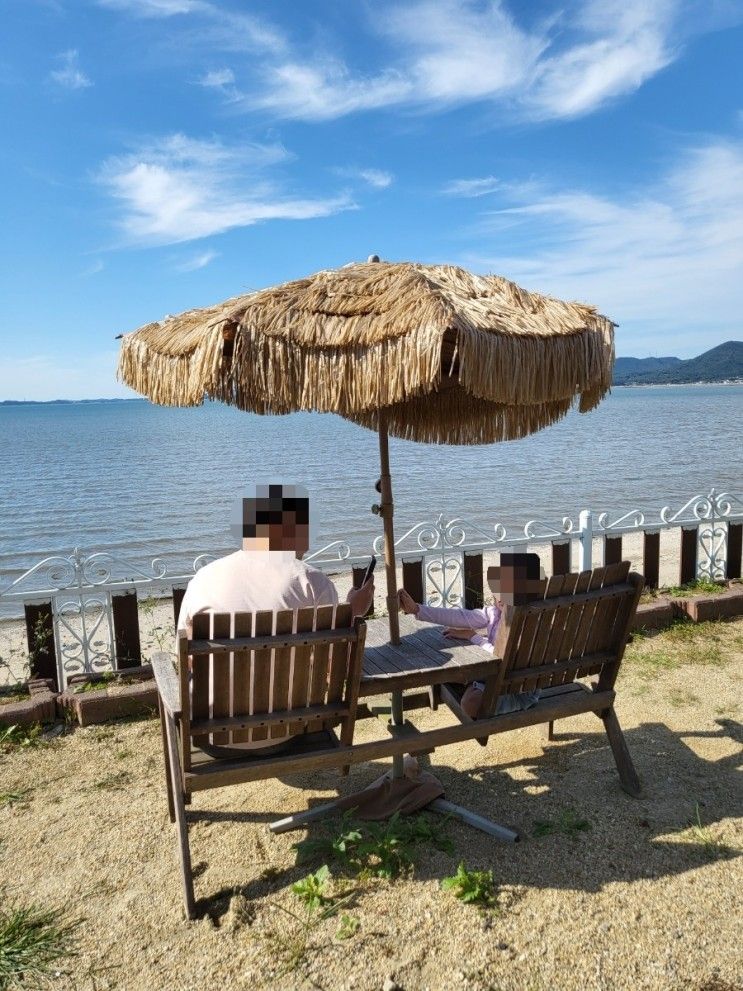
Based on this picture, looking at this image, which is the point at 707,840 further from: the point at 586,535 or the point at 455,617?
the point at 586,535

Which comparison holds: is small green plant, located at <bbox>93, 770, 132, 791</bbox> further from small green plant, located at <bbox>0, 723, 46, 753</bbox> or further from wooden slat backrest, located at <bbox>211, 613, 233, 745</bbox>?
wooden slat backrest, located at <bbox>211, 613, 233, 745</bbox>

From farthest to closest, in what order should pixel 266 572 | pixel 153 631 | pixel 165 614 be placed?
pixel 165 614, pixel 153 631, pixel 266 572

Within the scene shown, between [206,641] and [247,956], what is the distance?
1.04 m

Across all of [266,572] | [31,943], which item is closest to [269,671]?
[266,572]

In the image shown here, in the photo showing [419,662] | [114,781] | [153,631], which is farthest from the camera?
[153,631]

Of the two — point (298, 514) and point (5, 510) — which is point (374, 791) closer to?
point (298, 514)

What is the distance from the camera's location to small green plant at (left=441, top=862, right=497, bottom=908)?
2691 millimetres

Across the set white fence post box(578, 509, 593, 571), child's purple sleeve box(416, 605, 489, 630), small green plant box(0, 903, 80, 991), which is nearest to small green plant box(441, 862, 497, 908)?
child's purple sleeve box(416, 605, 489, 630)

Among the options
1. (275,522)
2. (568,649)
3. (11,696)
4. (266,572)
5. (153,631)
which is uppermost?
(275,522)

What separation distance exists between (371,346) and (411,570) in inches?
119

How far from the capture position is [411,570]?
18.2 feet

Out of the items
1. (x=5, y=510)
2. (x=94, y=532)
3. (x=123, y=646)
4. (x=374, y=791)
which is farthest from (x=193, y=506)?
(x=374, y=791)

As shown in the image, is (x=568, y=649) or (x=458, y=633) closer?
(x=568, y=649)

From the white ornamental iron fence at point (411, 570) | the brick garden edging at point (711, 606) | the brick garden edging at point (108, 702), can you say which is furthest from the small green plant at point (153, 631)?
the brick garden edging at point (711, 606)
